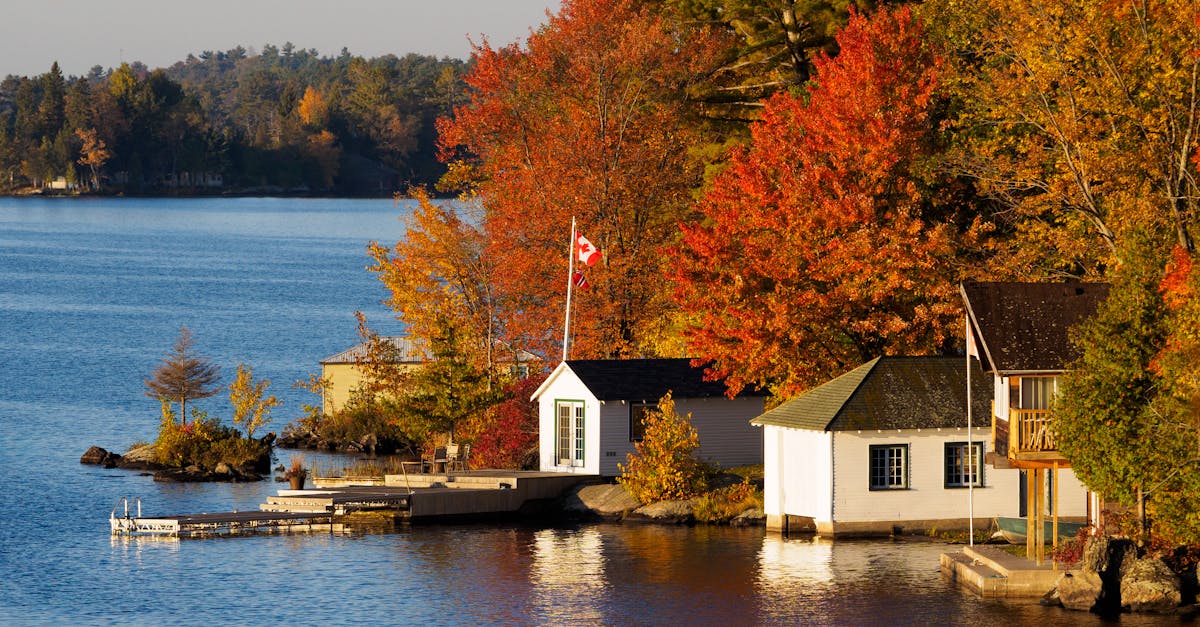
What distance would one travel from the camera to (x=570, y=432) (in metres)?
56.5

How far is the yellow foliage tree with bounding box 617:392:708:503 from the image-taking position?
52.0 meters

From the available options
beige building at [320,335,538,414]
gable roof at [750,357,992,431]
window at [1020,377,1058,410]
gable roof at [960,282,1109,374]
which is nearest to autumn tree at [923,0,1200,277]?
gable roof at [960,282,1109,374]

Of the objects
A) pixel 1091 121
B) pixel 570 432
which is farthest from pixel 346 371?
pixel 1091 121

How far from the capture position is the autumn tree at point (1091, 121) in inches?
1932

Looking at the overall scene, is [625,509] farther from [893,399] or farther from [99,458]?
[99,458]

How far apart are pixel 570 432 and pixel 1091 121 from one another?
18.7 meters

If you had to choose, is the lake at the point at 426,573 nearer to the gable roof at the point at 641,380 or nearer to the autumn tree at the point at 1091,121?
the gable roof at the point at 641,380

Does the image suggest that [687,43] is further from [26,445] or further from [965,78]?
[26,445]

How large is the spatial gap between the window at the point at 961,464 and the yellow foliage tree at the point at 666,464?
807 centimetres

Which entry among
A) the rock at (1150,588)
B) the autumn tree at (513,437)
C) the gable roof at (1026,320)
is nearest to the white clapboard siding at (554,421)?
the autumn tree at (513,437)

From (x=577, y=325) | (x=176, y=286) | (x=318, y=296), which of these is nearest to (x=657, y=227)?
(x=577, y=325)

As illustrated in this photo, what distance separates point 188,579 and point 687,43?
36.5 metres

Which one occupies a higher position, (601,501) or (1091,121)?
(1091,121)

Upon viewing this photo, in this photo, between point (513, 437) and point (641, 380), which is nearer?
point (641, 380)
